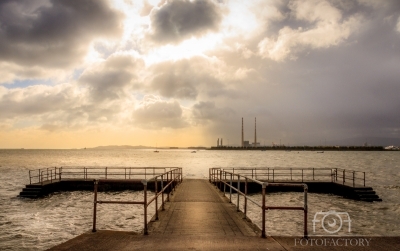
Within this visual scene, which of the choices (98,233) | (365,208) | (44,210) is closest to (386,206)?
(365,208)

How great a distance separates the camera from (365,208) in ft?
64.2

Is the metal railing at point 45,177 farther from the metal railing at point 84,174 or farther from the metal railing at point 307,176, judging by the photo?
the metal railing at point 307,176

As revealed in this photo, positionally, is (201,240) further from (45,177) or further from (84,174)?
(45,177)

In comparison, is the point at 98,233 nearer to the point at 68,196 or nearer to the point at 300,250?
the point at 300,250

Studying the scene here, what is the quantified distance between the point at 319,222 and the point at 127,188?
16802 millimetres

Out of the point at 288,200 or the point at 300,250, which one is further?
the point at 288,200

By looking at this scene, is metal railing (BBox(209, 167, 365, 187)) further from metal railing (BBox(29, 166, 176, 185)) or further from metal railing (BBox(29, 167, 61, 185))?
metal railing (BBox(29, 167, 61, 185))
